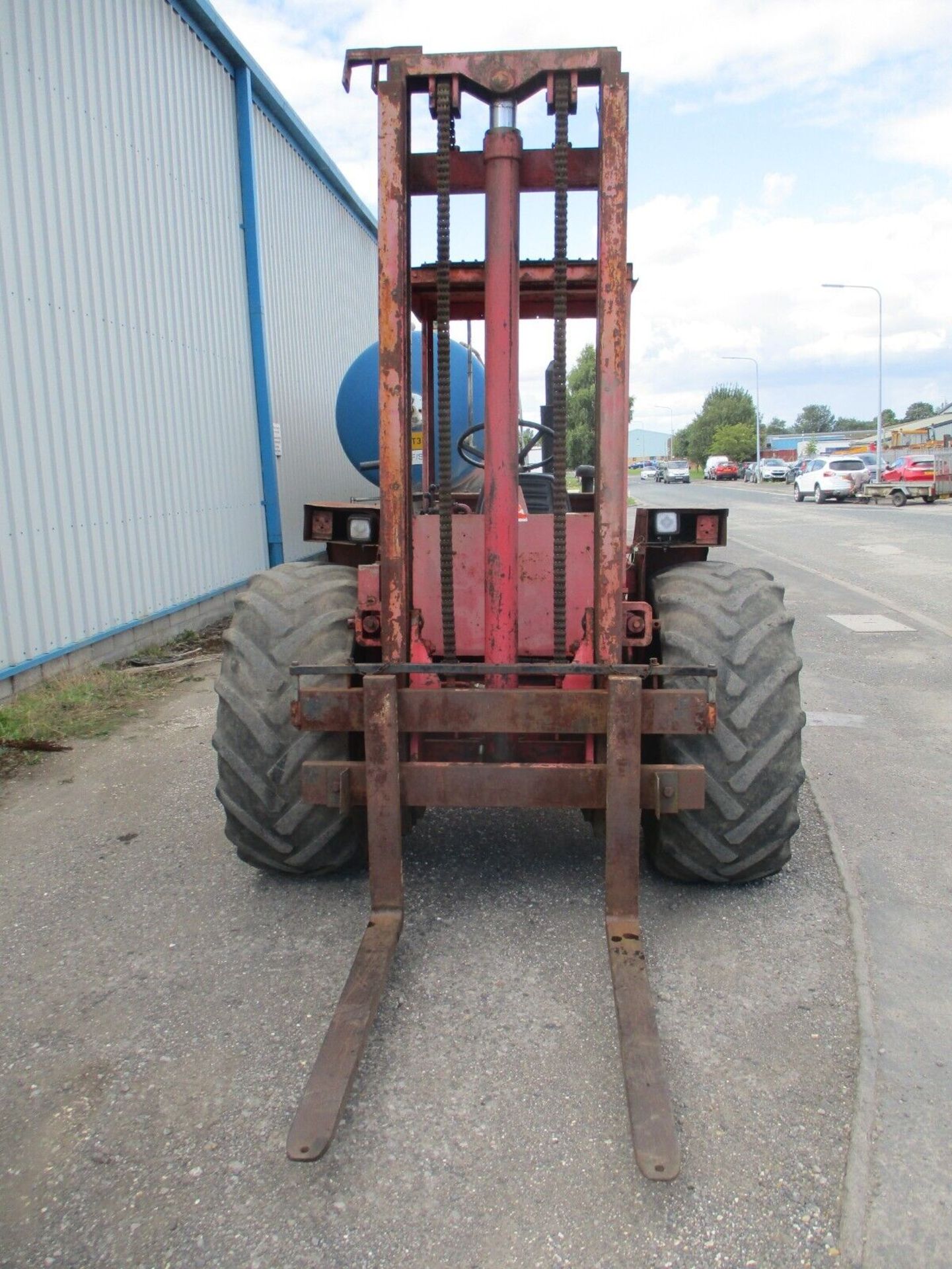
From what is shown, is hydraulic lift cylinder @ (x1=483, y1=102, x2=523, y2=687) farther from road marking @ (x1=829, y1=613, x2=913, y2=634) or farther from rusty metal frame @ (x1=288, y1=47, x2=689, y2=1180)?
road marking @ (x1=829, y1=613, x2=913, y2=634)

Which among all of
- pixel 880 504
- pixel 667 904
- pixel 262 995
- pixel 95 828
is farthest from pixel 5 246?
pixel 880 504

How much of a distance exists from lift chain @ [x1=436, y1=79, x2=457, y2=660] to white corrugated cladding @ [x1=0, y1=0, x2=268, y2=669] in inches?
169

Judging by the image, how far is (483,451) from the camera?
182 inches

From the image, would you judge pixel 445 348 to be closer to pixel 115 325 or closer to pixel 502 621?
pixel 502 621

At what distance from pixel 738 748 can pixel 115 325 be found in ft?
22.5

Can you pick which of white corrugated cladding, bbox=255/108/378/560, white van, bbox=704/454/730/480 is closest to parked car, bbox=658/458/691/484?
white van, bbox=704/454/730/480

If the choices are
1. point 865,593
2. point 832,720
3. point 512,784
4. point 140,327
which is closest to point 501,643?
point 512,784

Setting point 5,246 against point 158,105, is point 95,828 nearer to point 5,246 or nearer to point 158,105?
point 5,246

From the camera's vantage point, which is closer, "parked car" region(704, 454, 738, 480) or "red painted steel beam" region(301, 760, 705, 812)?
"red painted steel beam" region(301, 760, 705, 812)

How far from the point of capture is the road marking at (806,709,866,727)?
6.61 m

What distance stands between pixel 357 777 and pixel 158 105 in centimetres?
829

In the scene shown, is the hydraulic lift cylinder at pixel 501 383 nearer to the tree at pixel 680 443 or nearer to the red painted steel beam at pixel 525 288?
the red painted steel beam at pixel 525 288

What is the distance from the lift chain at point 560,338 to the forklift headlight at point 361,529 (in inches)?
55.4

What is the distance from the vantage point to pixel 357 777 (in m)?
3.59
